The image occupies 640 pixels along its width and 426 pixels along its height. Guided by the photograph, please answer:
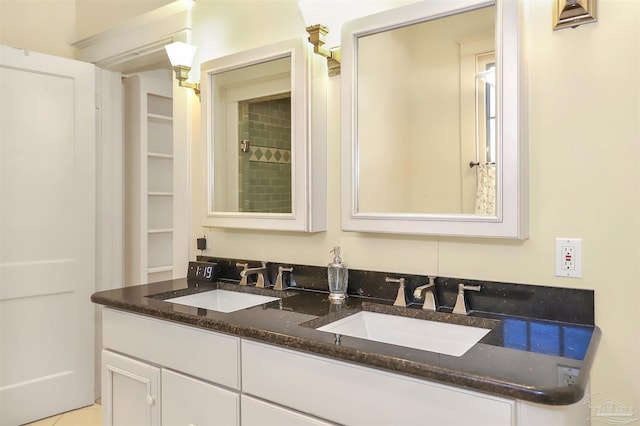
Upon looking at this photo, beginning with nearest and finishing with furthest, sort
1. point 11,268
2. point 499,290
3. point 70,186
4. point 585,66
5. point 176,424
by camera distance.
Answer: point 585,66
point 499,290
point 176,424
point 11,268
point 70,186

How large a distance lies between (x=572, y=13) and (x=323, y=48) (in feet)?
2.81

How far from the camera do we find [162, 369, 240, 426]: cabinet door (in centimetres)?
150

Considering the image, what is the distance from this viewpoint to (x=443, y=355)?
1.14m

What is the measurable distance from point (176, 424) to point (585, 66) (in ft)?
5.57

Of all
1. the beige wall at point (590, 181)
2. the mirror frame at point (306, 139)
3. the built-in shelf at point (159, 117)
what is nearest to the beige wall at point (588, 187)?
the beige wall at point (590, 181)

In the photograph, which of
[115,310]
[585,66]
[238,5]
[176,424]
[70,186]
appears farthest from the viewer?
[70,186]

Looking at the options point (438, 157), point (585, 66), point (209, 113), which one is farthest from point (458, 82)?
point (209, 113)

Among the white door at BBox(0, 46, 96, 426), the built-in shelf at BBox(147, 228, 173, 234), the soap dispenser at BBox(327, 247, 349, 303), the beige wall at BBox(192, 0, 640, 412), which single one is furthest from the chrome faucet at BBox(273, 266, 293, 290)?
the built-in shelf at BBox(147, 228, 173, 234)

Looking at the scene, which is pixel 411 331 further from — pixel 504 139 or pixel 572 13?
pixel 572 13

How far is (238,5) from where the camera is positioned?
2264mm

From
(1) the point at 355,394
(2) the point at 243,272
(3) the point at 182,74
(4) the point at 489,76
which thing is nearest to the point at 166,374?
(2) the point at 243,272

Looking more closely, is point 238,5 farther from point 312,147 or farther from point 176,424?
point 176,424

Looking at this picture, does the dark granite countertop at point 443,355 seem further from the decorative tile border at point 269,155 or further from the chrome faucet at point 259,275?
the decorative tile border at point 269,155

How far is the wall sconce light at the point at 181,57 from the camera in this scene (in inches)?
89.0
